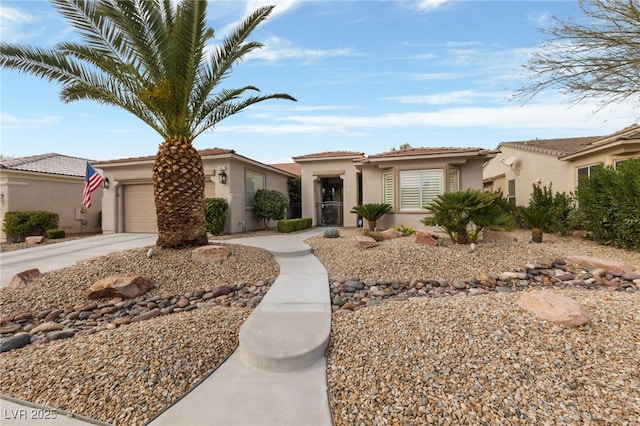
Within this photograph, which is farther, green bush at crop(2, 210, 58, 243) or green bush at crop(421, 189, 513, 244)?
green bush at crop(2, 210, 58, 243)

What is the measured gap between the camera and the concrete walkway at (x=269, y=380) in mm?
2205

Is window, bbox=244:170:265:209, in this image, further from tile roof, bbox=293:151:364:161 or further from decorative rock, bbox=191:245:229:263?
decorative rock, bbox=191:245:229:263

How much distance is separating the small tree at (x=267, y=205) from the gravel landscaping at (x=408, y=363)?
9.74 m

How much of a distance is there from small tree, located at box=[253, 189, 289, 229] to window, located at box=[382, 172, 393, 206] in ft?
17.6

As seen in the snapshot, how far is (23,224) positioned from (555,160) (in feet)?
83.2

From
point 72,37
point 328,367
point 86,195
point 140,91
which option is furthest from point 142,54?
point 86,195

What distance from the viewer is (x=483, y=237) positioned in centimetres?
866

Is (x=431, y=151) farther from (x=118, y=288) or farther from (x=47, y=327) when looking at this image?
(x=47, y=327)

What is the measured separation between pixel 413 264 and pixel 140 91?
767 cm

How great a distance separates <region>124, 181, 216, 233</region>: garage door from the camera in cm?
Result: 1395

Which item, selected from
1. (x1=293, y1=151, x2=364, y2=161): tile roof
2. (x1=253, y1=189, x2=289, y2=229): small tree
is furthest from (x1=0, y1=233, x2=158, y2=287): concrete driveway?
(x1=293, y1=151, x2=364, y2=161): tile roof

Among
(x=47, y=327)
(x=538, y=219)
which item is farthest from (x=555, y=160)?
(x=47, y=327)

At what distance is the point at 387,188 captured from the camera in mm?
12859

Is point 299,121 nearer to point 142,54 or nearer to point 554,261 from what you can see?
point 142,54
